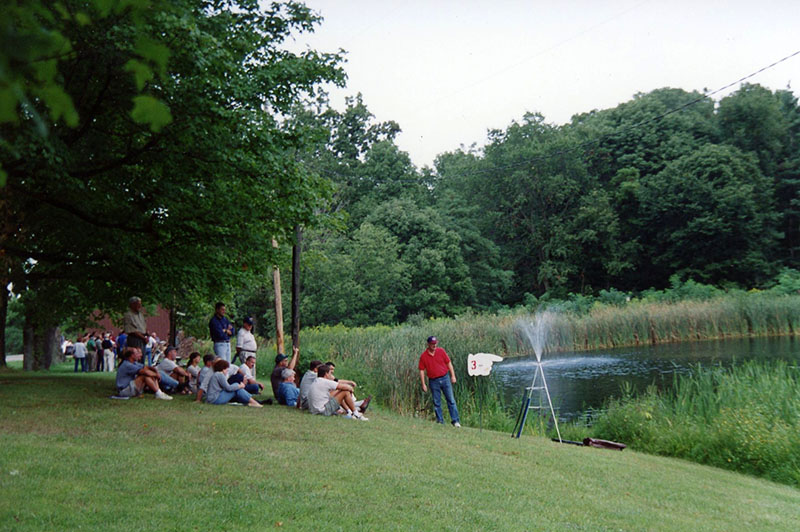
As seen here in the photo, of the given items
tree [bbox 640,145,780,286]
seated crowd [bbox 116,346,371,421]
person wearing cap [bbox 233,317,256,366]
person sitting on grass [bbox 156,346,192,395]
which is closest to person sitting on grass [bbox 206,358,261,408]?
seated crowd [bbox 116,346,371,421]

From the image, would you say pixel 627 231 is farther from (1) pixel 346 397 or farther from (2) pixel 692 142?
(1) pixel 346 397

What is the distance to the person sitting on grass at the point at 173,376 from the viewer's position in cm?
1499

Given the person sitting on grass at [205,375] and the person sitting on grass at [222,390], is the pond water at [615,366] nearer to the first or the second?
the person sitting on grass at [222,390]

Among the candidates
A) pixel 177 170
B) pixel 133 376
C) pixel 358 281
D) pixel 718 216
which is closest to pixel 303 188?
pixel 177 170

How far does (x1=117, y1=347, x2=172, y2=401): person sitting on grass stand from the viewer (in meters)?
13.6

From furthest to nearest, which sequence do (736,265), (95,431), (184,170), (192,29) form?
1. (736,265)
2. (184,170)
3. (192,29)
4. (95,431)

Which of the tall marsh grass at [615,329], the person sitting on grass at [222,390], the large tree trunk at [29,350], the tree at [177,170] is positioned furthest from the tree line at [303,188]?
the tall marsh grass at [615,329]

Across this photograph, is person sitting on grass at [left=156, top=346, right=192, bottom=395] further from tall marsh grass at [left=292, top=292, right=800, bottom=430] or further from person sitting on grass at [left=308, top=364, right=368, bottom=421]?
tall marsh grass at [left=292, top=292, right=800, bottom=430]

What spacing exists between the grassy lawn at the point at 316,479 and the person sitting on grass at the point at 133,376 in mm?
889

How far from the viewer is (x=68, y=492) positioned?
21.8 feet

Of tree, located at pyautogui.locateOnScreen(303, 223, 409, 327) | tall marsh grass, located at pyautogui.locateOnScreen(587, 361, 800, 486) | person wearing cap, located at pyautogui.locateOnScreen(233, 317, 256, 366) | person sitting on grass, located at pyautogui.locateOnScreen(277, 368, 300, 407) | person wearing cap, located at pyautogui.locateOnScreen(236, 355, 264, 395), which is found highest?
tree, located at pyautogui.locateOnScreen(303, 223, 409, 327)

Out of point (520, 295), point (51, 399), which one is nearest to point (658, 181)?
point (520, 295)

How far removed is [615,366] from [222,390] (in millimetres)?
17168

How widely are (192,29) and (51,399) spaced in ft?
23.7
